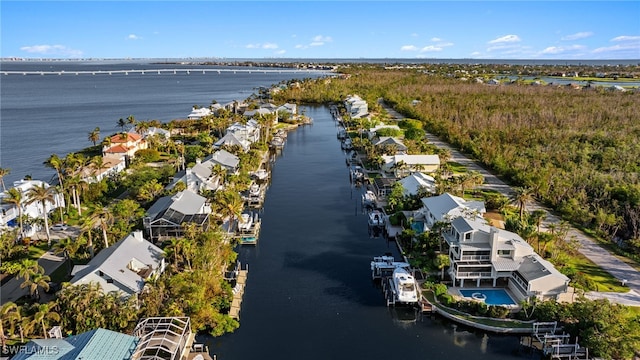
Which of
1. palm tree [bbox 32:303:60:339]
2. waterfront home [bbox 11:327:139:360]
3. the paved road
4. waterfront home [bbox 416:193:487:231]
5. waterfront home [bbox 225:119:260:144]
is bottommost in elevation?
the paved road

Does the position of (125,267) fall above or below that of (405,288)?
above

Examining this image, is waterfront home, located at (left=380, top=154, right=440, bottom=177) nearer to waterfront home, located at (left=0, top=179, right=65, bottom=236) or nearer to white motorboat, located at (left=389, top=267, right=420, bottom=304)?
white motorboat, located at (left=389, top=267, right=420, bottom=304)

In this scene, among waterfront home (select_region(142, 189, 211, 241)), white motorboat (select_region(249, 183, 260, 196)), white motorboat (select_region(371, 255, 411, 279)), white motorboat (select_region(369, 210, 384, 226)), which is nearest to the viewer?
white motorboat (select_region(371, 255, 411, 279))

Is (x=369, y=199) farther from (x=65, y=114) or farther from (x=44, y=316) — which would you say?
(x=65, y=114)

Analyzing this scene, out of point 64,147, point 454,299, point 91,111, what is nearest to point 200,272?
point 454,299

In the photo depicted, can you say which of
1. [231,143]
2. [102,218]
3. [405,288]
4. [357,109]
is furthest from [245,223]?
[357,109]

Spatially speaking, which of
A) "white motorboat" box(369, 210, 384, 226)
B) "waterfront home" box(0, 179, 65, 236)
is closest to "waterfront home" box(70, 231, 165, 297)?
"waterfront home" box(0, 179, 65, 236)

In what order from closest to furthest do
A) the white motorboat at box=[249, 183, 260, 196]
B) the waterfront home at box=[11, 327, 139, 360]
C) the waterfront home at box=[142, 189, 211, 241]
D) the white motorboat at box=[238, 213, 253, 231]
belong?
the waterfront home at box=[11, 327, 139, 360], the waterfront home at box=[142, 189, 211, 241], the white motorboat at box=[238, 213, 253, 231], the white motorboat at box=[249, 183, 260, 196]

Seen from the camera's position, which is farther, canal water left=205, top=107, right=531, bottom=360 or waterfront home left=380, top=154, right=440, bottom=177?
waterfront home left=380, top=154, right=440, bottom=177
